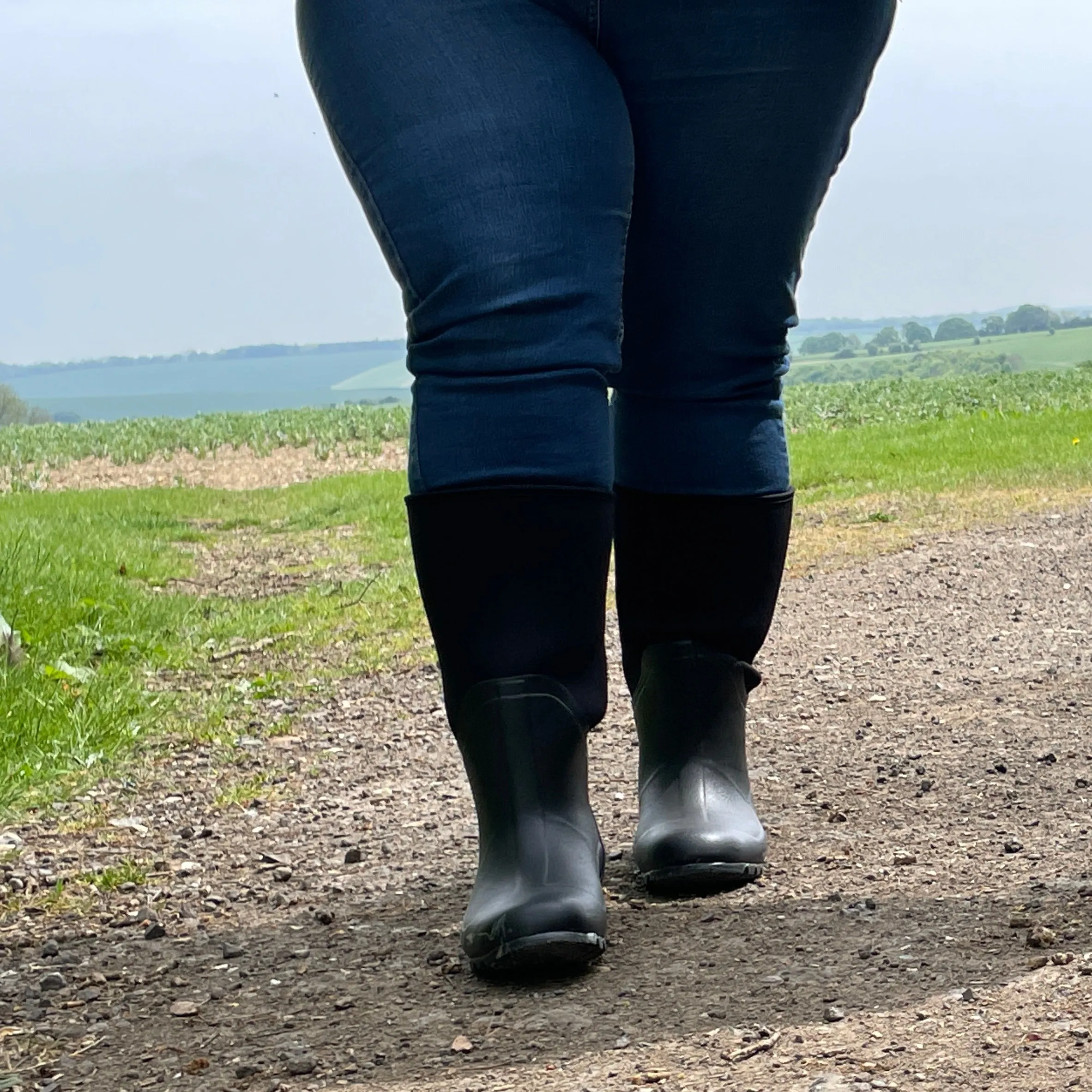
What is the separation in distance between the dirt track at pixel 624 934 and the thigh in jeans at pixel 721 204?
525mm

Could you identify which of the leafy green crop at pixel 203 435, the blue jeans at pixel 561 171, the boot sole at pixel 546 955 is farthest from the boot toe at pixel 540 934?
the leafy green crop at pixel 203 435

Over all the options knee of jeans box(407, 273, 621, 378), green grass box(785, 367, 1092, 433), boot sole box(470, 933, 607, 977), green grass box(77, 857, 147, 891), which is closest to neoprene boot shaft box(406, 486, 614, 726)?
knee of jeans box(407, 273, 621, 378)

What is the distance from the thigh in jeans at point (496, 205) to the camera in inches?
55.8

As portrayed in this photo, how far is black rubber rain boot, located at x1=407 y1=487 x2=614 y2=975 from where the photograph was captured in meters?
1.44

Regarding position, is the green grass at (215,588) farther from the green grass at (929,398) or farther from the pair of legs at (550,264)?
the green grass at (929,398)

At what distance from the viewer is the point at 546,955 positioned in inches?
55.8

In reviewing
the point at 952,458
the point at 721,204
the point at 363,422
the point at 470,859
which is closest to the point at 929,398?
the point at 363,422

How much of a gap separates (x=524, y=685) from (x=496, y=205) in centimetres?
48

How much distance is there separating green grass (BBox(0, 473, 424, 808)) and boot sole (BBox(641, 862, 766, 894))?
4.19 ft

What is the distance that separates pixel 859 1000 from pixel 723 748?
0.50 metres

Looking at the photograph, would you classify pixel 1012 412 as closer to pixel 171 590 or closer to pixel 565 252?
pixel 171 590

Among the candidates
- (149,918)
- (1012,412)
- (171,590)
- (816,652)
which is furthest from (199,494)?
(149,918)

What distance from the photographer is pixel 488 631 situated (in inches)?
58.2

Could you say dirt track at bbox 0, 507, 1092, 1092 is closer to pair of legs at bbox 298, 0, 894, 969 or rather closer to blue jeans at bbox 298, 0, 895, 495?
pair of legs at bbox 298, 0, 894, 969
